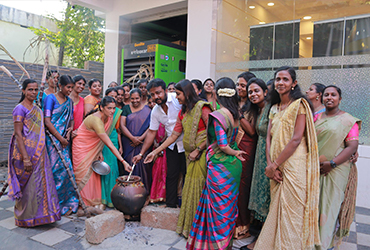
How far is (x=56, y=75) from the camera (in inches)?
175

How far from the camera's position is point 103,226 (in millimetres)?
3074

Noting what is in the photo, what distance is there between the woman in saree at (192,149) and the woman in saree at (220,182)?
22cm

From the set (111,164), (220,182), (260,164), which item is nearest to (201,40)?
(111,164)

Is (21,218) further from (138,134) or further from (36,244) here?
(138,134)

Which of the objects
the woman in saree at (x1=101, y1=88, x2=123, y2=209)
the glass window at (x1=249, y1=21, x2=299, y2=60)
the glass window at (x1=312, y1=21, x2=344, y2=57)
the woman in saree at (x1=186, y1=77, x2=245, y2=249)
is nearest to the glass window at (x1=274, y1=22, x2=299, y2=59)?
the glass window at (x1=249, y1=21, x2=299, y2=60)

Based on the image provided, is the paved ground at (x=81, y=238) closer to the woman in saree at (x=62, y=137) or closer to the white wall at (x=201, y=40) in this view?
the woman in saree at (x=62, y=137)

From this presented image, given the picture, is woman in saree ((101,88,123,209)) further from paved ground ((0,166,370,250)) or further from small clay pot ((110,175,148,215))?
small clay pot ((110,175,148,215))

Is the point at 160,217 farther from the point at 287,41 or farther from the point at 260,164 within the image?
the point at 287,41

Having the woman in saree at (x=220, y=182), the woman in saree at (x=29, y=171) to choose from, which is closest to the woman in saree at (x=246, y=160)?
the woman in saree at (x=220, y=182)

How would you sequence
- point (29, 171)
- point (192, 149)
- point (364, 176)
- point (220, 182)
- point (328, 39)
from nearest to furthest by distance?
point (220, 182) < point (192, 149) < point (29, 171) < point (364, 176) < point (328, 39)

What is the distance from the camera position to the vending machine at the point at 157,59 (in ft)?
22.7

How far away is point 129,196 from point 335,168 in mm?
2232

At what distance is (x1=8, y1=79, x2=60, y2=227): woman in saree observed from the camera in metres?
3.38

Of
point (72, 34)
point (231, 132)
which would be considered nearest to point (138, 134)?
point (231, 132)
